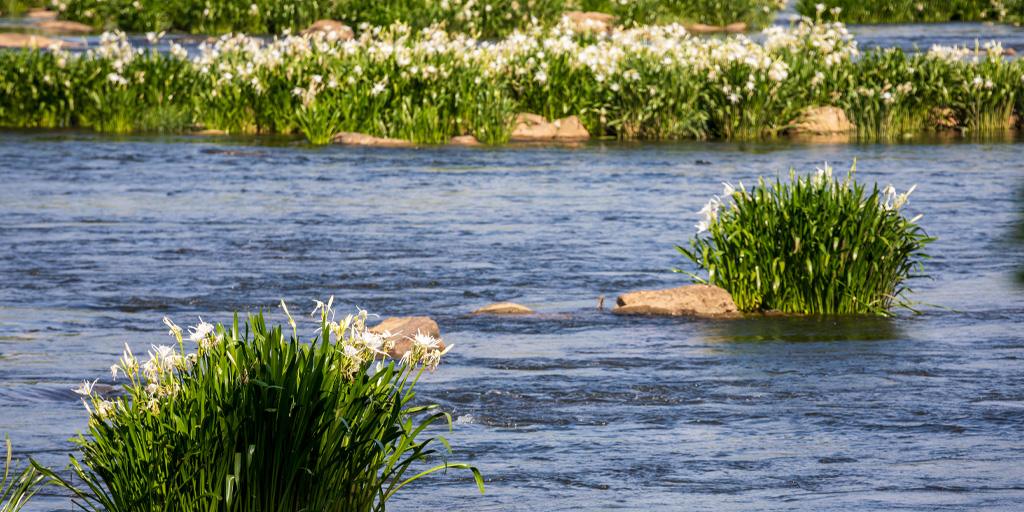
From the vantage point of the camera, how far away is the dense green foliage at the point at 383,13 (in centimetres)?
3738

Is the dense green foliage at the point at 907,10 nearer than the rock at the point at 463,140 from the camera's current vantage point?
No

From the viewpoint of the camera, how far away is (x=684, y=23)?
46438 millimetres

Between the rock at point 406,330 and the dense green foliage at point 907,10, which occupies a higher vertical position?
the dense green foliage at point 907,10

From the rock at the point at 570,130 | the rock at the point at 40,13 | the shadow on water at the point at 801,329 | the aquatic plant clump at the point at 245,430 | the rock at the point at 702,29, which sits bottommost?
the shadow on water at the point at 801,329

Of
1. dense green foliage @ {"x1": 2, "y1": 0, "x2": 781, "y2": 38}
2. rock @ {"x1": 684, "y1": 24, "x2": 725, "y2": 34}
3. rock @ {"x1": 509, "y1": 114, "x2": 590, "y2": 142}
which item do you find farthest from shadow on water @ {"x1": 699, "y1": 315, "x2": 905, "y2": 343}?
rock @ {"x1": 684, "y1": 24, "x2": 725, "y2": 34}

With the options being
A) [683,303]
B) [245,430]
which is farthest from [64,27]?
[245,430]

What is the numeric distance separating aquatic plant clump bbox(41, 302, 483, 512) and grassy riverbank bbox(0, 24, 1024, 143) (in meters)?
17.2

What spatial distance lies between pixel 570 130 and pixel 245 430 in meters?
19.6

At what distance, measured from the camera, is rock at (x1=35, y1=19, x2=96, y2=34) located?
4559cm

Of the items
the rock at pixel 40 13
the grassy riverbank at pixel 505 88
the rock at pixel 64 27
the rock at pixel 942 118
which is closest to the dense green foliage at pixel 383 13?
the rock at pixel 64 27

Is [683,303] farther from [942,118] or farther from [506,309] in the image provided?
[942,118]

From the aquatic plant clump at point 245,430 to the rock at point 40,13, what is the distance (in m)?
51.1

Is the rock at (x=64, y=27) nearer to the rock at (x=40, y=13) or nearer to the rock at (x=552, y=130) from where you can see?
the rock at (x=40, y=13)

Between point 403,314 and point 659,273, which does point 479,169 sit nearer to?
point 659,273
